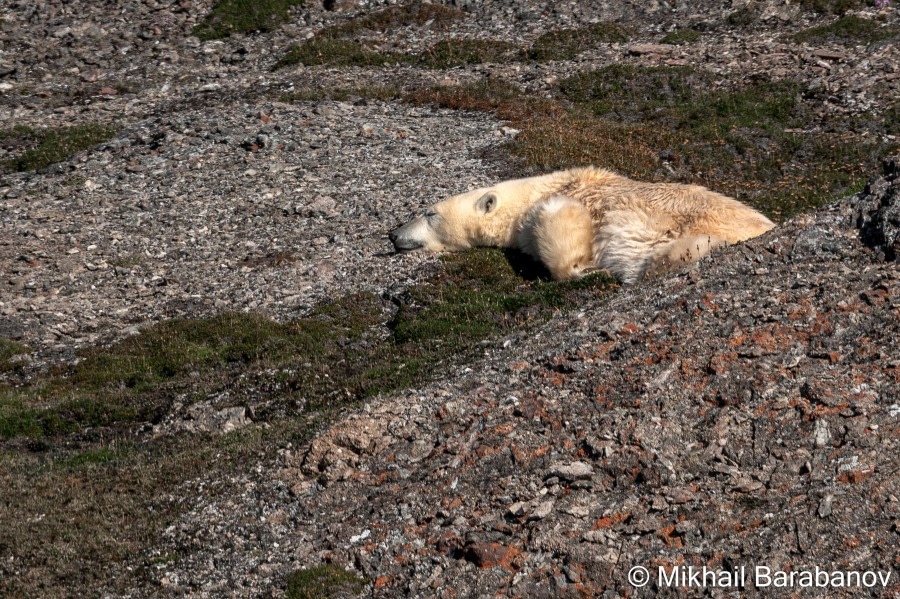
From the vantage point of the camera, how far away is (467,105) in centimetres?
2762

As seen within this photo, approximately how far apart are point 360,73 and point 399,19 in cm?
578

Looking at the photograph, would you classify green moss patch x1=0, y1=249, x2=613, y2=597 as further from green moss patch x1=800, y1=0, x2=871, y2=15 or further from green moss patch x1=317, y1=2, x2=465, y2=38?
green moss patch x1=800, y1=0, x2=871, y2=15

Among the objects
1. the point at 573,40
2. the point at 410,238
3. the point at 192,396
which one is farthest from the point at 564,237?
the point at 573,40

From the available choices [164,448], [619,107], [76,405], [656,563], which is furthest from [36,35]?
[656,563]

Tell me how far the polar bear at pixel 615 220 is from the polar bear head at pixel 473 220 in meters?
0.02

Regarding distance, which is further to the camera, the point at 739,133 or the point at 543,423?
the point at 739,133

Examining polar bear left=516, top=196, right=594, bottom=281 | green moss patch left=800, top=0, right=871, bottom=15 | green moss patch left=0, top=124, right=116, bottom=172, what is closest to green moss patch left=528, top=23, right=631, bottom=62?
green moss patch left=800, top=0, right=871, bottom=15

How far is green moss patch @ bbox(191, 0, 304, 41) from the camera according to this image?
35969 mm

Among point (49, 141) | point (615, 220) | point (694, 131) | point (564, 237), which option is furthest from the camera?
point (49, 141)

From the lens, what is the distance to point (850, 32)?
101 feet

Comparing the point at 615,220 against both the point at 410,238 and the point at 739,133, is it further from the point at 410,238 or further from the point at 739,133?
the point at 739,133

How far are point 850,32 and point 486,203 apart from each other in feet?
66.1

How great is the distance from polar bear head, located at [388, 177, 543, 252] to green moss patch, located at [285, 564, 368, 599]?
32.8ft

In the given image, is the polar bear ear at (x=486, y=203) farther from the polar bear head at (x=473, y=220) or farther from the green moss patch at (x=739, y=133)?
the green moss patch at (x=739, y=133)
